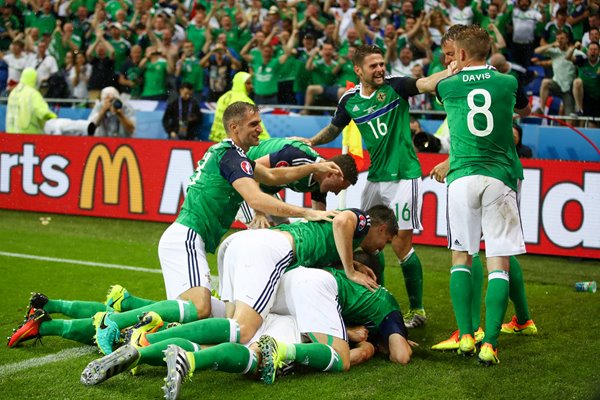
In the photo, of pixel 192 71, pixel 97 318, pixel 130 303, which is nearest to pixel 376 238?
pixel 130 303

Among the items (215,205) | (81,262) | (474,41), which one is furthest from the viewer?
(81,262)

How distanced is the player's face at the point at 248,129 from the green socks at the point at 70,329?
1582 mm

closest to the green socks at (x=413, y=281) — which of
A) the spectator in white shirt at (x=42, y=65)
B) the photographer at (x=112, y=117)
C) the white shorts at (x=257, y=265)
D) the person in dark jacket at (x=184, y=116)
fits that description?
the white shorts at (x=257, y=265)

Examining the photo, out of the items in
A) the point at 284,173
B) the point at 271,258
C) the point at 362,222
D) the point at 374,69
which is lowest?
the point at 271,258

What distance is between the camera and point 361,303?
5523 mm

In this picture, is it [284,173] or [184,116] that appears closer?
[284,173]

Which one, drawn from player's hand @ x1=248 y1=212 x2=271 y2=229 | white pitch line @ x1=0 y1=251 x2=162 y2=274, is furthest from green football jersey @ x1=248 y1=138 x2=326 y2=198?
white pitch line @ x1=0 y1=251 x2=162 y2=274

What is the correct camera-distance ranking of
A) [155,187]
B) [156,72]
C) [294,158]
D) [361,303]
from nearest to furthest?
1. [361,303]
2. [294,158]
3. [155,187]
4. [156,72]

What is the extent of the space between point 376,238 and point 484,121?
1.09m

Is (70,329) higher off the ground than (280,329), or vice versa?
(280,329)

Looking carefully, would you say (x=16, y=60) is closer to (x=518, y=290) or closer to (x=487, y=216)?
(x=518, y=290)

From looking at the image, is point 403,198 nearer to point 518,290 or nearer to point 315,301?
point 518,290

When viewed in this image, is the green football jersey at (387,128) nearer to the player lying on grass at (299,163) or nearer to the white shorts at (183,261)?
the player lying on grass at (299,163)

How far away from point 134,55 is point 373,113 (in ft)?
29.2
